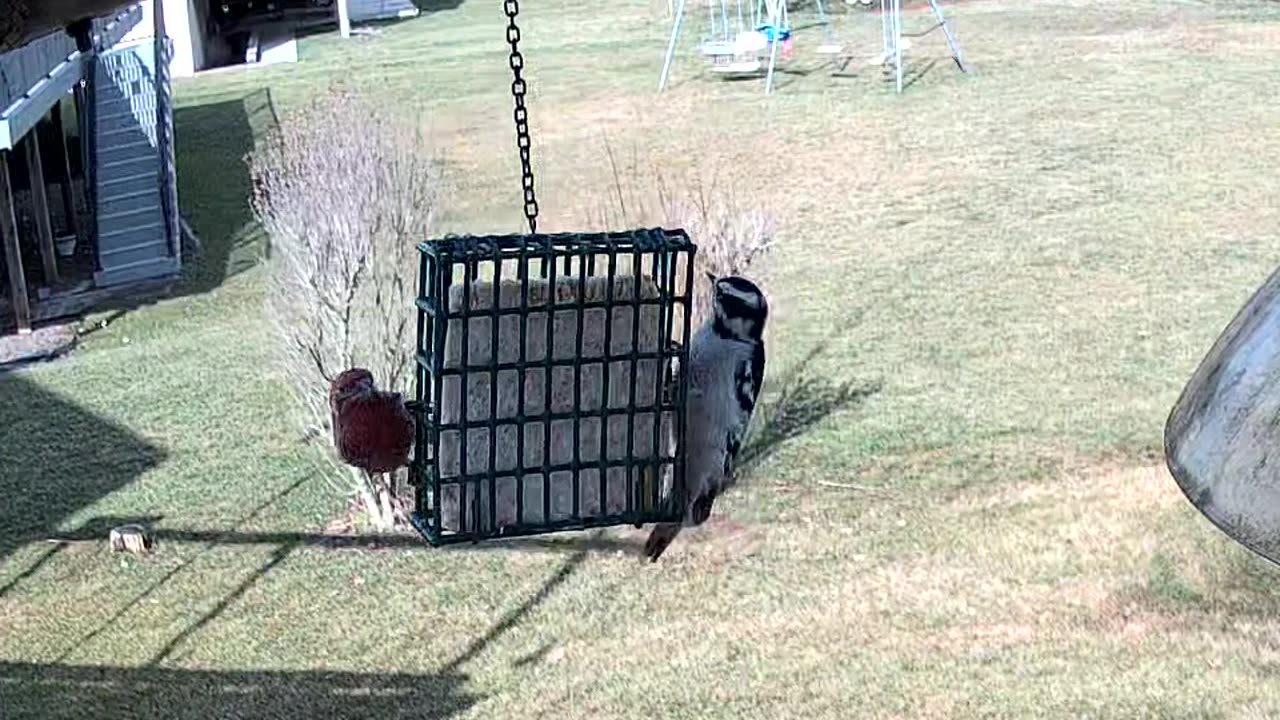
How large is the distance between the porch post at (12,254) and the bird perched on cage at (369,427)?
10.1m

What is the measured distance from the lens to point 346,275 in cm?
841

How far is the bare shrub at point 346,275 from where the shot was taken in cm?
831

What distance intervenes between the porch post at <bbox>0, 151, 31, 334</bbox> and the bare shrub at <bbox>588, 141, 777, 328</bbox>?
4424 millimetres

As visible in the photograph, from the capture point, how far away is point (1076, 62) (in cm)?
2064

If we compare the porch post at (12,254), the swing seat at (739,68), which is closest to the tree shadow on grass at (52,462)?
the porch post at (12,254)

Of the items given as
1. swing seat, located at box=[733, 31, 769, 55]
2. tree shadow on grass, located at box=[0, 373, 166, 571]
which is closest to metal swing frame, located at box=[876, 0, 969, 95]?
swing seat, located at box=[733, 31, 769, 55]

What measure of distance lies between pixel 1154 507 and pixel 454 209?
318 inches

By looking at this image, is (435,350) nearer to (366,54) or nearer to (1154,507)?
(1154,507)

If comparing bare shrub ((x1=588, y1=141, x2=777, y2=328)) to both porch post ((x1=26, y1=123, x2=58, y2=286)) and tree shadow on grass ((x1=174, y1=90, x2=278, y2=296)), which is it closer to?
tree shadow on grass ((x1=174, y1=90, x2=278, y2=296))

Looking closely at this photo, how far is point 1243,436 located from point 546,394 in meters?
1.77

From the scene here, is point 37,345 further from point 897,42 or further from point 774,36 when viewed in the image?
point 897,42

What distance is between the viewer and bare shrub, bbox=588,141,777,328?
8953 millimetres

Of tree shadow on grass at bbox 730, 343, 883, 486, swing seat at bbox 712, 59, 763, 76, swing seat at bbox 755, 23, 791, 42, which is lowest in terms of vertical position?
tree shadow on grass at bbox 730, 343, 883, 486

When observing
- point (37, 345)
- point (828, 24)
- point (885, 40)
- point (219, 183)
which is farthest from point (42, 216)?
point (828, 24)
